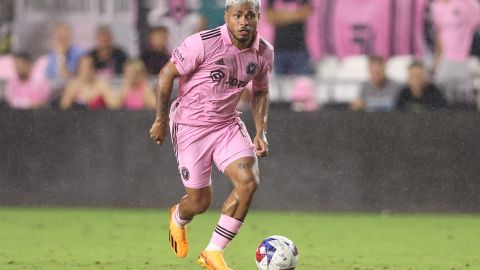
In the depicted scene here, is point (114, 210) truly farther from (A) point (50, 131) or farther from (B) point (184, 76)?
(B) point (184, 76)

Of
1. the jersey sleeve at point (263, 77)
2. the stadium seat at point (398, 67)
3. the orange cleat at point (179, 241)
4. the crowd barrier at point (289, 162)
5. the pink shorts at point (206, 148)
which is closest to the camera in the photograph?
the pink shorts at point (206, 148)

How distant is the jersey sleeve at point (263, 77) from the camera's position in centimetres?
922

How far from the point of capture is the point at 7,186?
50.3ft

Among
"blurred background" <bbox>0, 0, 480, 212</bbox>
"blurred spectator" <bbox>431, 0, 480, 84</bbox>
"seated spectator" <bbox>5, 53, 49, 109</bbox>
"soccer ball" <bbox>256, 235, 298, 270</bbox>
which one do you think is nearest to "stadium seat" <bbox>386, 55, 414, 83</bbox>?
"blurred background" <bbox>0, 0, 480, 212</bbox>

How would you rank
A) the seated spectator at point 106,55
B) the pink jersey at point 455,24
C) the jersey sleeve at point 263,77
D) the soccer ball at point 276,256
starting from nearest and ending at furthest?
the soccer ball at point 276,256 < the jersey sleeve at point 263,77 < the pink jersey at point 455,24 < the seated spectator at point 106,55

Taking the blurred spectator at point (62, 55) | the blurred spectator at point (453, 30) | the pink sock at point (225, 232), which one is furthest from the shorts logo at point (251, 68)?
the blurred spectator at point (62, 55)

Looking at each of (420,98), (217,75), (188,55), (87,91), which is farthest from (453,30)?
(188,55)

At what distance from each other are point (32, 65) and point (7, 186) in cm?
163

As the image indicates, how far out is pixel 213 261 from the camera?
8.81 meters

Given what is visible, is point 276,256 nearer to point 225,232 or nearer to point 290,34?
point 225,232

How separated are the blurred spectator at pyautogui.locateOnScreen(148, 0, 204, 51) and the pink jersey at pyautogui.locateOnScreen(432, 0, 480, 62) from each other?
3.10 meters

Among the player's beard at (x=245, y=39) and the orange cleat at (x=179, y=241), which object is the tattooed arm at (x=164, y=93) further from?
the orange cleat at (x=179, y=241)

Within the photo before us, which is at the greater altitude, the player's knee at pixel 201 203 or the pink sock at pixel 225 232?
the pink sock at pixel 225 232

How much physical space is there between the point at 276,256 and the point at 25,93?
789cm
